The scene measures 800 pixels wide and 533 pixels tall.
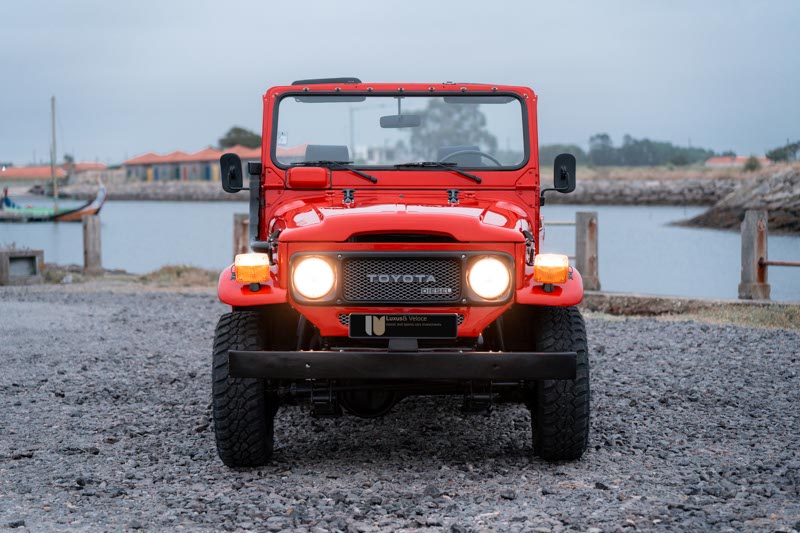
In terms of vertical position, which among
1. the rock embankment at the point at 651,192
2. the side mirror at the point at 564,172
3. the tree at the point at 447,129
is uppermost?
the rock embankment at the point at 651,192

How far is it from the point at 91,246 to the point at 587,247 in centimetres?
993

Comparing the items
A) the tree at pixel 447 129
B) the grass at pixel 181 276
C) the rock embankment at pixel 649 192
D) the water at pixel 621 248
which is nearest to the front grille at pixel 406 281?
the tree at pixel 447 129

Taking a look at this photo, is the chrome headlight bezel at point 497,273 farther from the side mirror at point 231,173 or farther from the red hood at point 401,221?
the side mirror at point 231,173

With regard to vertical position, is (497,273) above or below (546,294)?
above

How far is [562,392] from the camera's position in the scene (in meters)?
5.03

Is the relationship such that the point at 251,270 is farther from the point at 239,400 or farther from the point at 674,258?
the point at 674,258

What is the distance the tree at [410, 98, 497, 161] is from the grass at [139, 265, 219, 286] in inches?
508

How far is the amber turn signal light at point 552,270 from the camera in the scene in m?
4.87

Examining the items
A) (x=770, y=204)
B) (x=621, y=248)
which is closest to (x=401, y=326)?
(x=621, y=248)

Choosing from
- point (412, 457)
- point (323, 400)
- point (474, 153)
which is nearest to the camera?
point (323, 400)

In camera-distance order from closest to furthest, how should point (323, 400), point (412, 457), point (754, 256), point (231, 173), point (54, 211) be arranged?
point (323, 400) < point (412, 457) < point (231, 173) < point (754, 256) < point (54, 211)

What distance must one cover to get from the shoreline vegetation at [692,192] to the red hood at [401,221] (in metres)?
15.7

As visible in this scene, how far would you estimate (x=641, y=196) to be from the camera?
2918 inches

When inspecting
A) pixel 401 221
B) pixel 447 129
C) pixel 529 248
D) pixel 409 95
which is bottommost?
pixel 529 248
